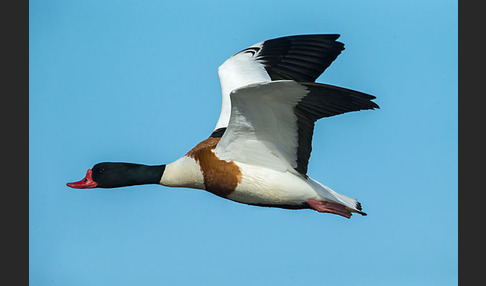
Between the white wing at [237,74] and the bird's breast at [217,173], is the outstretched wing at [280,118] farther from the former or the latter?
the white wing at [237,74]

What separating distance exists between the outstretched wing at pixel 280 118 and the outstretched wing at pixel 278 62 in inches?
41.5

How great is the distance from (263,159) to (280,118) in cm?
44

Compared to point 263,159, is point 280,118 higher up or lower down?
higher up

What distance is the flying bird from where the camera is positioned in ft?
18.8

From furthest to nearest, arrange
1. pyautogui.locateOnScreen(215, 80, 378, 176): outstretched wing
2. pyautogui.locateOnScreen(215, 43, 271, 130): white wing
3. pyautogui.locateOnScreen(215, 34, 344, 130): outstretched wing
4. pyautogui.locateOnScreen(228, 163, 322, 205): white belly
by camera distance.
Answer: pyautogui.locateOnScreen(215, 43, 271, 130): white wing → pyautogui.locateOnScreen(215, 34, 344, 130): outstretched wing → pyautogui.locateOnScreen(228, 163, 322, 205): white belly → pyautogui.locateOnScreen(215, 80, 378, 176): outstretched wing

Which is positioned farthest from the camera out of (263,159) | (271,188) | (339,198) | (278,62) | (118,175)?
(278,62)

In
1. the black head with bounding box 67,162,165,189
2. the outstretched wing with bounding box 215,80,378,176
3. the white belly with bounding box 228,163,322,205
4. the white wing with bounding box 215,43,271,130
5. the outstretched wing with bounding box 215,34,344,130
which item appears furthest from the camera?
the white wing with bounding box 215,43,271,130

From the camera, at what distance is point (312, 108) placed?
5.91m

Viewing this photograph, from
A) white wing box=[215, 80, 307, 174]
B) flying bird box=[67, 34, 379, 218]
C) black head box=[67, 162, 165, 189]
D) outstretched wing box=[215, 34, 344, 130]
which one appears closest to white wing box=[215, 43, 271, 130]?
outstretched wing box=[215, 34, 344, 130]

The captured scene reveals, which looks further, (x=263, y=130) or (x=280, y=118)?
(x=263, y=130)

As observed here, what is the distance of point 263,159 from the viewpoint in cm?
634

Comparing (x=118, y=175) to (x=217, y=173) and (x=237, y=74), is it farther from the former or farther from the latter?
(x=237, y=74)

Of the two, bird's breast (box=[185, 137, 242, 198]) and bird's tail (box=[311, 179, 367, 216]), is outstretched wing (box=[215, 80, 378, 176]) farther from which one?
bird's tail (box=[311, 179, 367, 216])

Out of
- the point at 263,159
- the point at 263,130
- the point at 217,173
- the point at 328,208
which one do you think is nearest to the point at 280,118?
the point at 263,130
